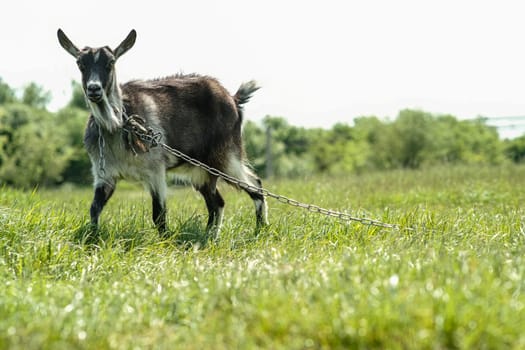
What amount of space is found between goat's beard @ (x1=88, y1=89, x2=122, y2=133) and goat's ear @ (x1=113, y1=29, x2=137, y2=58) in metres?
0.37

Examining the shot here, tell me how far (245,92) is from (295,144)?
193 feet

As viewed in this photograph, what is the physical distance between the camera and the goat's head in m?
5.64

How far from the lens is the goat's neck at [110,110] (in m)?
5.84

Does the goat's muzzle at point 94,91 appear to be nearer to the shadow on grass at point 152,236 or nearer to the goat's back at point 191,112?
the goat's back at point 191,112

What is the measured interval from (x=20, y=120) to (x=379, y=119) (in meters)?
24.5

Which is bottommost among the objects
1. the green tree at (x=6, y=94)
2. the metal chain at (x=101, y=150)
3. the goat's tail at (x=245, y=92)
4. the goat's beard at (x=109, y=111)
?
the metal chain at (x=101, y=150)

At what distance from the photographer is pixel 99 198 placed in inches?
241

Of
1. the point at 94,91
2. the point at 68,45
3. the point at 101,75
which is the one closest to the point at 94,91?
the point at 94,91

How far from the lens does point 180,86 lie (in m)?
7.02

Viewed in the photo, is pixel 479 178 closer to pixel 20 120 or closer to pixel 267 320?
pixel 267 320

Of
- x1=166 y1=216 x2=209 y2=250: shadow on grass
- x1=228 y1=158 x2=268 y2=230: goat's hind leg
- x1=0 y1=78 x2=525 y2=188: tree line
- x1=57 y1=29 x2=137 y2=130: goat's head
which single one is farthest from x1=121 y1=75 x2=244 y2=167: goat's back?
x1=0 y1=78 x2=525 y2=188: tree line

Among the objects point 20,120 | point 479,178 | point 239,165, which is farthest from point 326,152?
point 239,165

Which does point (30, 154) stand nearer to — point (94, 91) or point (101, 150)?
point (101, 150)

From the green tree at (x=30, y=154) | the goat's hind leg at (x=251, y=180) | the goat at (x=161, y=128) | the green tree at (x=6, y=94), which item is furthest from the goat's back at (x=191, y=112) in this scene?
the green tree at (x=6, y=94)
